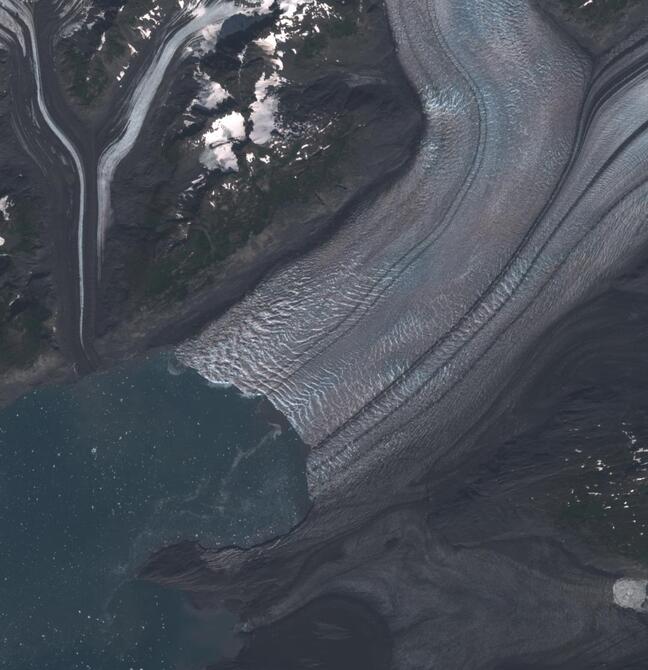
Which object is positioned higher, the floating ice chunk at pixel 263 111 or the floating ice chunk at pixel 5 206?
the floating ice chunk at pixel 263 111

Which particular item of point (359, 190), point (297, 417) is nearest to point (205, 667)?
point (297, 417)

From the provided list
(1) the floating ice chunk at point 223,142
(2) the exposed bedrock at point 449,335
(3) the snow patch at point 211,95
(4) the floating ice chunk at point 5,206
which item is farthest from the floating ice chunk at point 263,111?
(4) the floating ice chunk at point 5,206

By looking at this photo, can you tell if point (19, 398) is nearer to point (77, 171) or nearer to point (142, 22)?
point (77, 171)

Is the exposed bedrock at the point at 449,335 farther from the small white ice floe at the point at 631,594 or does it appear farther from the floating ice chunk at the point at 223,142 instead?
the floating ice chunk at the point at 223,142

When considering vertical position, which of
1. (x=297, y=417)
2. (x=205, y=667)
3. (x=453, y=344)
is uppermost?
(x=453, y=344)

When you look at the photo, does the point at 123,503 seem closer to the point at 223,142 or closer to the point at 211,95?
the point at 223,142

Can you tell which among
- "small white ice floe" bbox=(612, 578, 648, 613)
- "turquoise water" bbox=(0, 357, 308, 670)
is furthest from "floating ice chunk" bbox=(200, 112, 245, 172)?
"small white ice floe" bbox=(612, 578, 648, 613)
